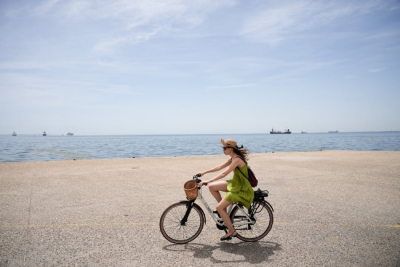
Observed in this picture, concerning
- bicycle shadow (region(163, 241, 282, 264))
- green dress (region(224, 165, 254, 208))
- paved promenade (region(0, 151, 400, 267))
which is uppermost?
green dress (region(224, 165, 254, 208))

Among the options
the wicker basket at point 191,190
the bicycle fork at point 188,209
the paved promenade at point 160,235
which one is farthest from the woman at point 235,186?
the paved promenade at point 160,235

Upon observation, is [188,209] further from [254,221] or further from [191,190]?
[254,221]

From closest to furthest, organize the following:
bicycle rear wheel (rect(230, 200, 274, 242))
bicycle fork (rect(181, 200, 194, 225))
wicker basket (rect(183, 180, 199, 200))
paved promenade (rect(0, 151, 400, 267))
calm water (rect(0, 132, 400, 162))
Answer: paved promenade (rect(0, 151, 400, 267)) → wicker basket (rect(183, 180, 199, 200)) → bicycle fork (rect(181, 200, 194, 225)) → bicycle rear wheel (rect(230, 200, 274, 242)) → calm water (rect(0, 132, 400, 162))

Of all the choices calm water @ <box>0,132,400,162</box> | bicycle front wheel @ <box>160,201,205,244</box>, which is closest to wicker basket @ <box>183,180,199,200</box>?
bicycle front wheel @ <box>160,201,205,244</box>

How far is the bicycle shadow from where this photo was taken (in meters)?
4.07

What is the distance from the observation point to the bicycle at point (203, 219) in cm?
459

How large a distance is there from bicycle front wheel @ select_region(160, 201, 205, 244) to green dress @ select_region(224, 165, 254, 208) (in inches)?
25.6

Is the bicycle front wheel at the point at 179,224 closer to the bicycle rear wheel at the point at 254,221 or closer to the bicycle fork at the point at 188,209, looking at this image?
the bicycle fork at the point at 188,209

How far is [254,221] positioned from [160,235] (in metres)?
1.80

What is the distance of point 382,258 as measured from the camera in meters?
4.00

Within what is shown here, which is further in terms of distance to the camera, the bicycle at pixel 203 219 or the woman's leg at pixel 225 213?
the bicycle at pixel 203 219

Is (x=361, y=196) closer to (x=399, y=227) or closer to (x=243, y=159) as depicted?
(x=399, y=227)

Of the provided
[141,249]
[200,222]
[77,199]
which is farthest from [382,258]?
[77,199]

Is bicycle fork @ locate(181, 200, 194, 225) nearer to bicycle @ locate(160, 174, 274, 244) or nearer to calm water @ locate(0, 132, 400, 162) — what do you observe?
bicycle @ locate(160, 174, 274, 244)
